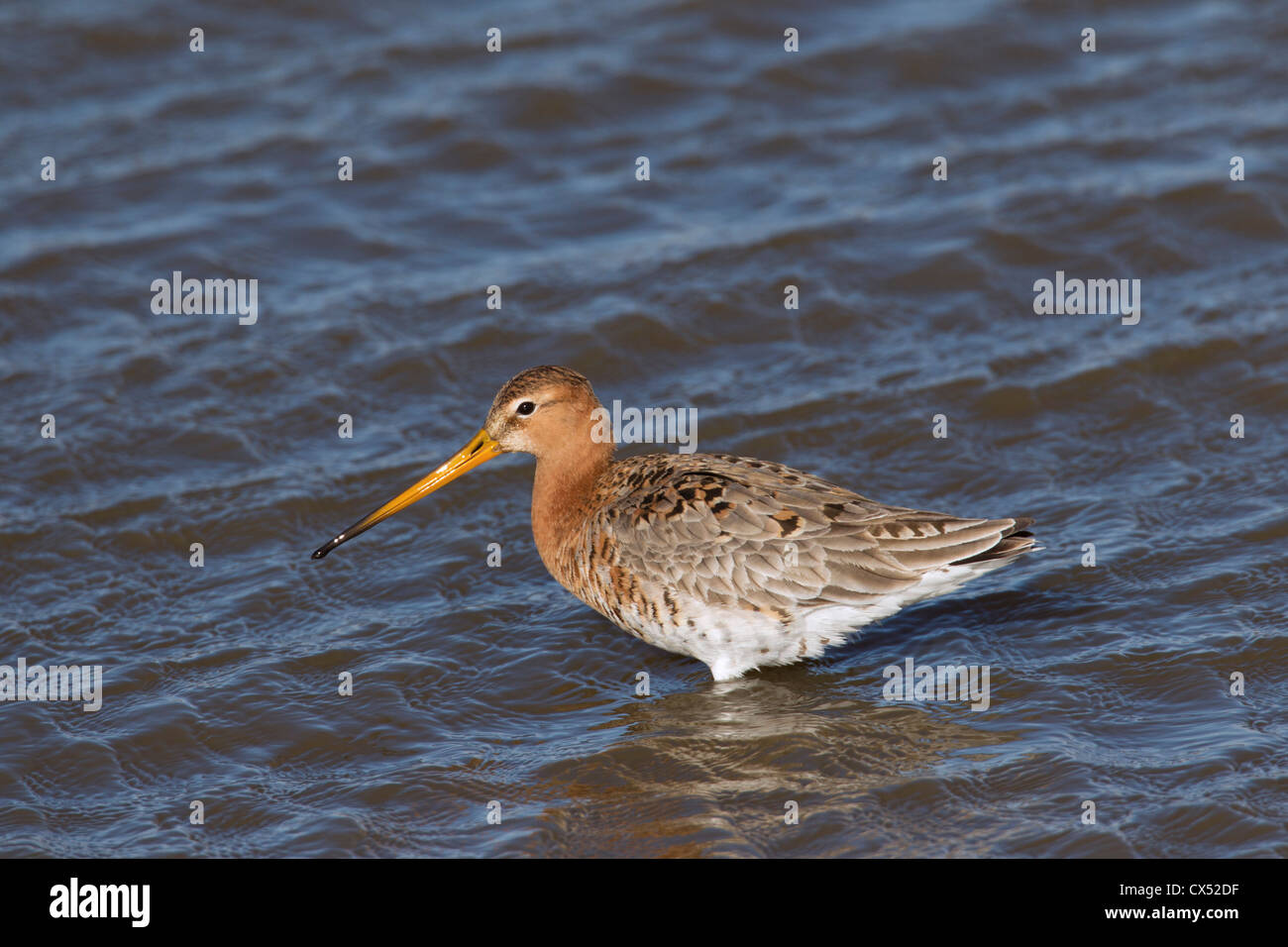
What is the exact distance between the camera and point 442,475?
8.27 m

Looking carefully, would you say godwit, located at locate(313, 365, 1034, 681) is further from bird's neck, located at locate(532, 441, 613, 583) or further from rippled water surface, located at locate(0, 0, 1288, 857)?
rippled water surface, located at locate(0, 0, 1288, 857)

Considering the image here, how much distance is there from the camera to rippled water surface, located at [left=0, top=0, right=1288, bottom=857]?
6980 millimetres

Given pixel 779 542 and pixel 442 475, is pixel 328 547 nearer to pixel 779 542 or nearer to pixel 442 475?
pixel 442 475

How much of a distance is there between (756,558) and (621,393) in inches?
130

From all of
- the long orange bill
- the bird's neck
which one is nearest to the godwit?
the bird's neck

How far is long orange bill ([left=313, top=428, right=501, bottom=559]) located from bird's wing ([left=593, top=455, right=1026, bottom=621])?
918mm

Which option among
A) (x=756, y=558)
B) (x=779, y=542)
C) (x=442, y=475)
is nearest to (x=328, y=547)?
(x=442, y=475)

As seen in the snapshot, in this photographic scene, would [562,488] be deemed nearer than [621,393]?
Yes

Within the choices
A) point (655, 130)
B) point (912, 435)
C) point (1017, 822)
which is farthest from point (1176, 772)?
point (655, 130)

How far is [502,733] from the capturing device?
7.49m

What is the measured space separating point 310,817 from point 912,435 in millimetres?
4658

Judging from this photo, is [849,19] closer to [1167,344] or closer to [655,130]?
[655,130]

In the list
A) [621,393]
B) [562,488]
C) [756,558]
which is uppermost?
[621,393]
